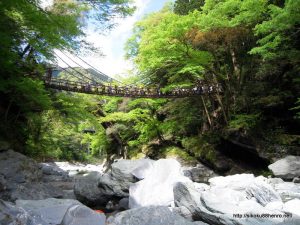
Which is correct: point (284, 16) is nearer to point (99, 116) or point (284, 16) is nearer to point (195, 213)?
point (195, 213)

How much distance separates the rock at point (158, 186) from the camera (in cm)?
554

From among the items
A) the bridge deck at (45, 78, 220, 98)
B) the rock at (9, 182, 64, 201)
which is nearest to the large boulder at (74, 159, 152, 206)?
the rock at (9, 182, 64, 201)

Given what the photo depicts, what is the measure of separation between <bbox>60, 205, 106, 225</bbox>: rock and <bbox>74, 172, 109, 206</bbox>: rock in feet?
9.41

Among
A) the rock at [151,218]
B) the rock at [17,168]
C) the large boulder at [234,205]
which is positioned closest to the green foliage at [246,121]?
the large boulder at [234,205]

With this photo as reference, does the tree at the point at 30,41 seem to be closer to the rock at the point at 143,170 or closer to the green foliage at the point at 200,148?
the rock at the point at 143,170

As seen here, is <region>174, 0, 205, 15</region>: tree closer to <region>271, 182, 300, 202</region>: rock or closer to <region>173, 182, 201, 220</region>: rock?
<region>271, 182, 300, 202</region>: rock

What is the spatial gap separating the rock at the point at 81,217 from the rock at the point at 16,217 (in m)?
0.47

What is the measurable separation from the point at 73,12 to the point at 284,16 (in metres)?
6.18

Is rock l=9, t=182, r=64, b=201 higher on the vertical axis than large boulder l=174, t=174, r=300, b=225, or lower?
lower

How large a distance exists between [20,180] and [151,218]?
15.6 feet

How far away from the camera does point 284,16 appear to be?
318 inches

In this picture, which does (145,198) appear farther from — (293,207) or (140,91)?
(140,91)

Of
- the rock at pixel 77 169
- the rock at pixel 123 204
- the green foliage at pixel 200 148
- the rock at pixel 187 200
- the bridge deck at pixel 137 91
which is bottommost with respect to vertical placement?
the rock at pixel 77 169

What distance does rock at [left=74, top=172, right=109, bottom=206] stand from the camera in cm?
659
